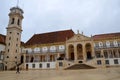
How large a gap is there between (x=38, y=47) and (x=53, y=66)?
9911 millimetres

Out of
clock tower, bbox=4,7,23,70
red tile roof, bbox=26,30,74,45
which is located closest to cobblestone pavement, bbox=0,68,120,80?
clock tower, bbox=4,7,23,70

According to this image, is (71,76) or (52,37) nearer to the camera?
(71,76)

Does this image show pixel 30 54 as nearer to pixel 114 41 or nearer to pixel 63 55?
pixel 63 55

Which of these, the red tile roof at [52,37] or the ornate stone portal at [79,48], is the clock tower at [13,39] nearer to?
the red tile roof at [52,37]

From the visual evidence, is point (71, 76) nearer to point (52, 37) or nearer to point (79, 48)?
point (79, 48)

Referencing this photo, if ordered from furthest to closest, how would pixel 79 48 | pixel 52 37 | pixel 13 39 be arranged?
pixel 52 37
pixel 79 48
pixel 13 39

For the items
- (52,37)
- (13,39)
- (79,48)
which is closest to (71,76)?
(79,48)

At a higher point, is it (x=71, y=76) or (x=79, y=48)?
(x=79, y=48)

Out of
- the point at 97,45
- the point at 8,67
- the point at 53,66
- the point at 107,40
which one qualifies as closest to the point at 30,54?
the point at 8,67

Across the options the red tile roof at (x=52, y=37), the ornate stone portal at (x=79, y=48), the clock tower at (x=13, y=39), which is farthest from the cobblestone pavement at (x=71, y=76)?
the red tile roof at (x=52, y=37)

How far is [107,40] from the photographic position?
34719mm

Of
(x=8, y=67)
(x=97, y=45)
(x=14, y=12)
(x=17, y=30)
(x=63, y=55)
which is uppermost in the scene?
(x=14, y=12)

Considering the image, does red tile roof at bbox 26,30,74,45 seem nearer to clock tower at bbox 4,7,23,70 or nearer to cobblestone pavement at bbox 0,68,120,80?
clock tower at bbox 4,7,23,70

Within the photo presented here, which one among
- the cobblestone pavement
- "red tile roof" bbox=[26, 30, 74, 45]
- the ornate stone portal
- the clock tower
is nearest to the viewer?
the cobblestone pavement
